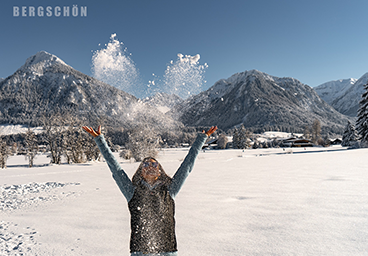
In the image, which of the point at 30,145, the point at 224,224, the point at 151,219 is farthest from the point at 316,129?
the point at 151,219

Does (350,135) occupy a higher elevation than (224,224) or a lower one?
higher

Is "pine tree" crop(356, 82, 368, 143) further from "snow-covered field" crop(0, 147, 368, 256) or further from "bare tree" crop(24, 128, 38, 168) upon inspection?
"bare tree" crop(24, 128, 38, 168)

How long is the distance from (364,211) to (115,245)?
18.7 feet

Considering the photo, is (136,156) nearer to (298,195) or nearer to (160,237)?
(298,195)

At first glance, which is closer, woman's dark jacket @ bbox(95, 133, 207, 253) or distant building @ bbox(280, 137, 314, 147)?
woman's dark jacket @ bbox(95, 133, 207, 253)

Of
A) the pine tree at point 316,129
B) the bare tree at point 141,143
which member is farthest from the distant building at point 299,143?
the bare tree at point 141,143

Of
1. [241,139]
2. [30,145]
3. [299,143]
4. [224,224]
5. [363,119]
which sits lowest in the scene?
[299,143]

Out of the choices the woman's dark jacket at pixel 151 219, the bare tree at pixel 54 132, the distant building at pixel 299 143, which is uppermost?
the bare tree at pixel 54 132

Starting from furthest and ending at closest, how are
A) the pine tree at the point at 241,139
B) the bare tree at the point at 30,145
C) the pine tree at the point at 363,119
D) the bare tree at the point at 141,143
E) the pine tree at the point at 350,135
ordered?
the pine tree at the point at 241,139
the pine tree at the point at 350,135
the pine tree at the point at 363,119
the bare tree at the point at 141,143
the bare tree at the point at 30,145

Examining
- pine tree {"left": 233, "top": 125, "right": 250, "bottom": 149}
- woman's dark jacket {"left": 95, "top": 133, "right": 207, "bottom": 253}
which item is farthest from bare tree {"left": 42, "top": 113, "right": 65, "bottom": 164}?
pine tree {"left": 233, "top": 125, "right": 250, "bottom": 149}

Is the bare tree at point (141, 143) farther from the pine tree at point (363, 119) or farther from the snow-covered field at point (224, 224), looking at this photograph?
the pine tree at point (363, 119)

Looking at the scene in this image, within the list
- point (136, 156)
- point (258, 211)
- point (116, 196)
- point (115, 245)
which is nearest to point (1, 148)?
point (136, 156)

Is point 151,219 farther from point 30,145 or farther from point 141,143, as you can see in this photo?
point 30,145

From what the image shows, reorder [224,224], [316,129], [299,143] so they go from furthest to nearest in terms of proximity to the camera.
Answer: [316,129]
[299,143]
[224,224]
